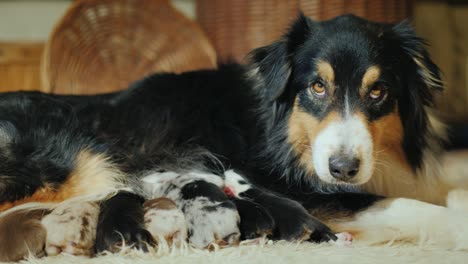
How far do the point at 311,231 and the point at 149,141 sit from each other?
0.81 m

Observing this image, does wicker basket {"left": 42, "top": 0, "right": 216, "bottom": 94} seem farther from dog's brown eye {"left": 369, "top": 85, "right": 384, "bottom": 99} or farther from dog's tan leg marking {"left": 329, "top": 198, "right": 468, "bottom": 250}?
dog's tan leg marking {"left": 329, "top": 198, "right": 468, "bottom": 250}

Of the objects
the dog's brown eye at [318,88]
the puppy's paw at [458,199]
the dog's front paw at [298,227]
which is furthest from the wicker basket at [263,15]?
the dog's front paw at [298,227]

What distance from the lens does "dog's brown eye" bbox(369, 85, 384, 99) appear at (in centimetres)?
178

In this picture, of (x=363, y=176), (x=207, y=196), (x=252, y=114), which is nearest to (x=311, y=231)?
(x=363, y=176)

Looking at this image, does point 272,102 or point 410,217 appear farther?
point 272,102

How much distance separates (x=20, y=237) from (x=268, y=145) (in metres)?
0.95

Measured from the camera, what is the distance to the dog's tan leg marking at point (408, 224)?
164cm

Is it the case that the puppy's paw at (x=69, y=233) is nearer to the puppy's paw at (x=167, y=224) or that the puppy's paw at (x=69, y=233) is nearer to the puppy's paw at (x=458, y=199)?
the puppy's paw at (x=167, y=224)

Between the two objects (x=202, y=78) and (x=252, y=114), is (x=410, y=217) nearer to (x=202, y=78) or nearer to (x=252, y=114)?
(x=252, y=114)

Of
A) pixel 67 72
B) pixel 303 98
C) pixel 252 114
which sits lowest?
pixel 67 72

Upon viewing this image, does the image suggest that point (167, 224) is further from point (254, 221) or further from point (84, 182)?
point (84, 182)

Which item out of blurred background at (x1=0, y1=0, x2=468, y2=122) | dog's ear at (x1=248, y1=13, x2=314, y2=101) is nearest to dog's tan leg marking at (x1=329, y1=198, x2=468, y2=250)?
dog's ear at (x1=248, y1=13, x2=314, y2=101)

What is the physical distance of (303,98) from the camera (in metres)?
1.88

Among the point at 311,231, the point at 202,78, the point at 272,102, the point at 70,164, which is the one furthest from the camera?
the point at 202,78
